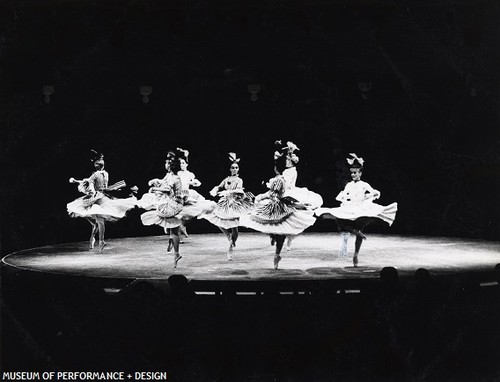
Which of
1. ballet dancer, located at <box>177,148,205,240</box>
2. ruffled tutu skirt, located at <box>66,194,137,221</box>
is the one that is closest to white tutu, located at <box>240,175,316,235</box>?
ballet dancer, located at <box>177,148,205,240</box>

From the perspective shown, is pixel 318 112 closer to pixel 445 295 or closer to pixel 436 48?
pixel 436 48

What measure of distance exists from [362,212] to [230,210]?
1.67m

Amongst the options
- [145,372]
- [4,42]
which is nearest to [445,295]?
[145,372]

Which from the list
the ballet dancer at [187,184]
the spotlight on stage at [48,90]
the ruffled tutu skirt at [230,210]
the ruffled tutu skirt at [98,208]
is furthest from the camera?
the spotlight on stage at [48,90]

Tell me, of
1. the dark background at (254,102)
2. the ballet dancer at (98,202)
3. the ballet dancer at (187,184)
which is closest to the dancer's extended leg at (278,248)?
the ballet dancer at (187,184)

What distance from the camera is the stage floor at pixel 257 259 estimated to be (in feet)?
25.3

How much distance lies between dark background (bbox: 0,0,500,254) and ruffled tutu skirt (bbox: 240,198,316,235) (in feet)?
7.07

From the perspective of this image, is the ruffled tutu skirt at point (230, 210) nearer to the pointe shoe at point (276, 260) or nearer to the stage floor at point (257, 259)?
the stage floor at point (257, 259)

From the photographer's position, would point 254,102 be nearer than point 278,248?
No

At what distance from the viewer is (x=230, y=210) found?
8.86 m

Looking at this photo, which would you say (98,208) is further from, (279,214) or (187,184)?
(279,214)

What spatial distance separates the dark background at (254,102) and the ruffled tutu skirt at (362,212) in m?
2.07

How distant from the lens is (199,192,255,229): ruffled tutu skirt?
8.85m

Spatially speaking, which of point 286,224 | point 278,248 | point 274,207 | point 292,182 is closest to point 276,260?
point 278,248
